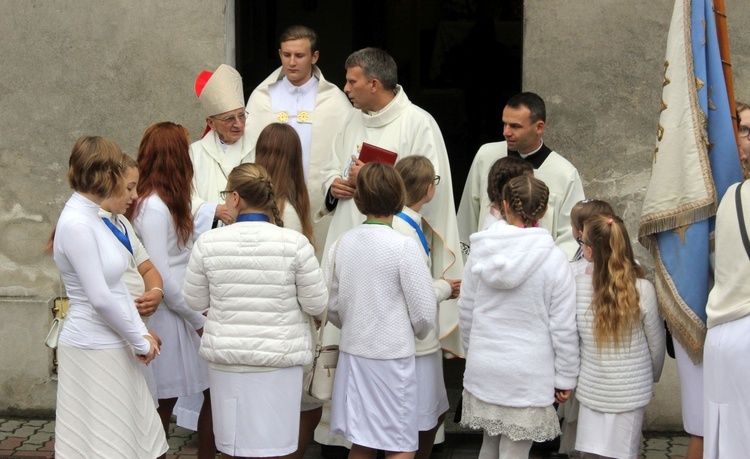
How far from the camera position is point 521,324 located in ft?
15.2

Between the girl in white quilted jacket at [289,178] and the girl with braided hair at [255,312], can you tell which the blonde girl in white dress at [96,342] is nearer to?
the girl with braided hair at [255,312]

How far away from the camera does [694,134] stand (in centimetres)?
468

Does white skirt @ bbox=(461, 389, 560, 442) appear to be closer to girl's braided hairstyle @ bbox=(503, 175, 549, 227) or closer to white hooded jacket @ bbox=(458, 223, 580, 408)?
white hooded jacket @ bbox=(458, 223, 580, 408)

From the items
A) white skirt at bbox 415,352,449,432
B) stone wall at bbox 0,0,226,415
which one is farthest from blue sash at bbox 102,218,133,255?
stone wall at bbox 0,0,226,415

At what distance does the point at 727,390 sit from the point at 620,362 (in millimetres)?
565

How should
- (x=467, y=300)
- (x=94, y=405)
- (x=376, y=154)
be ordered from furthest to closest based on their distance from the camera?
(x=376, y=154), (x=467, y=300), (x=94, y=405)

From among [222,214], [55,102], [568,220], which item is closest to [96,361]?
[222,214]

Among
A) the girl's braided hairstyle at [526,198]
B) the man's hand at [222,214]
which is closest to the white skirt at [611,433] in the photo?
the girl's braided hairstyle at [526,198]

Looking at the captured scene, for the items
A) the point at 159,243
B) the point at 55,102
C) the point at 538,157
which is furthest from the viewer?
the point at 55,102

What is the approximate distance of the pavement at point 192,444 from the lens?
5.98 metres

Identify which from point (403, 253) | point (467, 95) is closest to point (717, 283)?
point (403, 253)

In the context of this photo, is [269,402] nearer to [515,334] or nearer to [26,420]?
[515,334]

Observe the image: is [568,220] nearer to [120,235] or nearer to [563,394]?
[563,394]

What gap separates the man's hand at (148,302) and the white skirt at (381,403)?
853 mm
